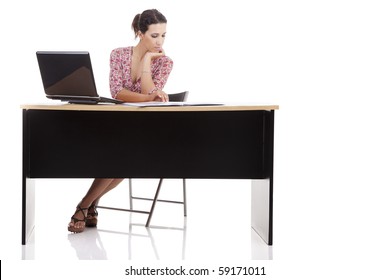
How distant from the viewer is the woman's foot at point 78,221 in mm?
5207

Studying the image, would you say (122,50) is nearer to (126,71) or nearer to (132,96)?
(126,71)

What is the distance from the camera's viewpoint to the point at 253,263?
4.43 m

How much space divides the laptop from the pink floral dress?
0.57m

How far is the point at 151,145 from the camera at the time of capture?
485 centimetres

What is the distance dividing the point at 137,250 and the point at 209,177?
604 millimetres

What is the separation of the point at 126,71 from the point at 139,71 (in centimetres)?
9

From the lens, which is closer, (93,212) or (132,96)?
(132,96)

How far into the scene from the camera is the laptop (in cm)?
453

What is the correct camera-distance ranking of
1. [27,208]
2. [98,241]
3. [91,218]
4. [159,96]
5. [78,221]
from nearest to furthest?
[27,208]
[98,241]
[159,96]
[78,221]
[91,218]

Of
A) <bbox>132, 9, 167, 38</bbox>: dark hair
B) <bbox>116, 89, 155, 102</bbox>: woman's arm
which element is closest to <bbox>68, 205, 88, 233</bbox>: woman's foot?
<bbox>116, 89, 155, 102</bbox>: woman's arm

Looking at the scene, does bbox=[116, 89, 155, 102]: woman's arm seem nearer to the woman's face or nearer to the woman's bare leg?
the woman's face

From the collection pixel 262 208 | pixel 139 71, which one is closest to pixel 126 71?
pixel 139 71

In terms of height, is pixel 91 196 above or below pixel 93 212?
above

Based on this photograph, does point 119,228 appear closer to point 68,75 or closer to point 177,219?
point 177,219
